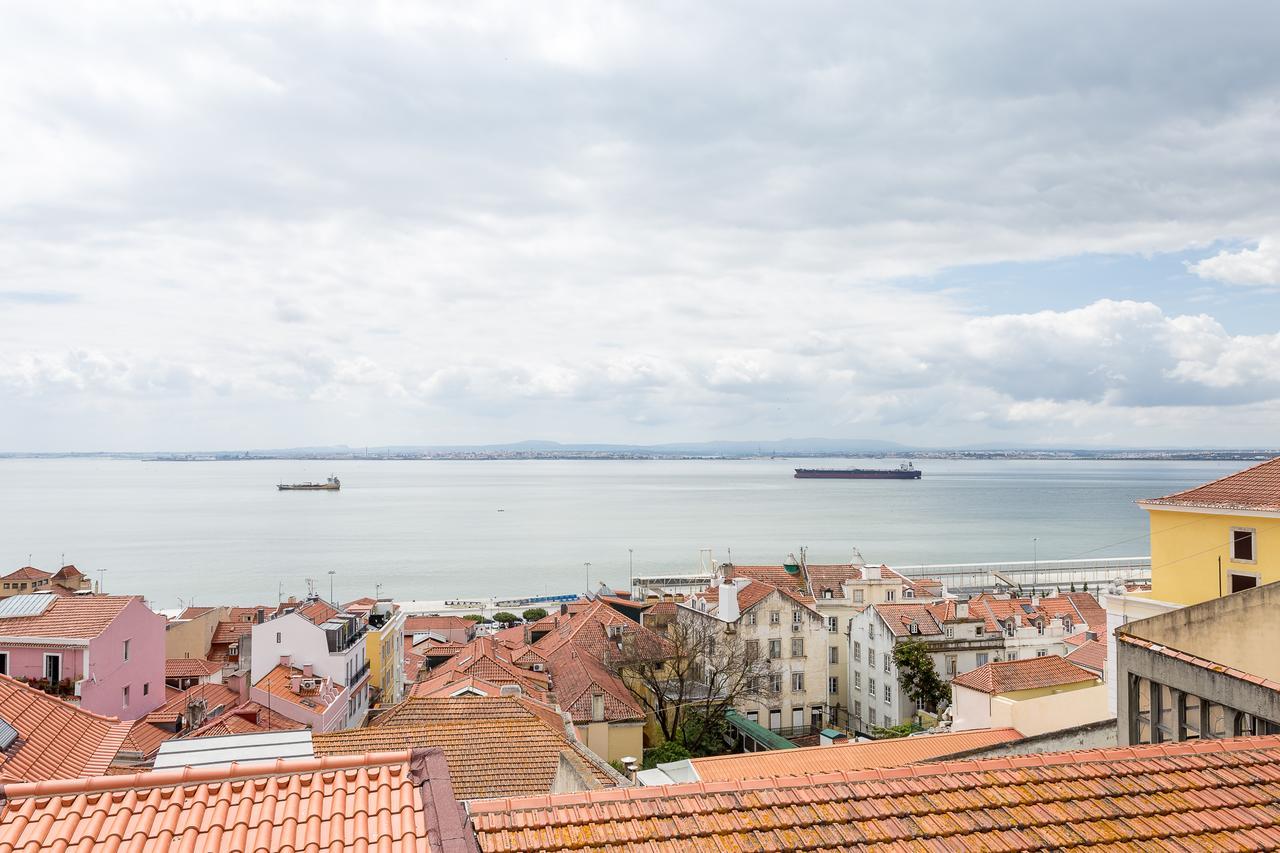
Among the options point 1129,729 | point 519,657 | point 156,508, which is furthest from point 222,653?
point 156,508

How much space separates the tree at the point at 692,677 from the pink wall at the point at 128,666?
15.7 metres

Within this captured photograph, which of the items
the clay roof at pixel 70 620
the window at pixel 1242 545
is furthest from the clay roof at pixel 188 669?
the window at pixel 1242 545

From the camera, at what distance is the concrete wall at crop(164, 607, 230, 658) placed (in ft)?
136

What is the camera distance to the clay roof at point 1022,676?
62.3 feet

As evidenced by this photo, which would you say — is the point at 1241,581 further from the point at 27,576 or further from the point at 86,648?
the point at 27,576

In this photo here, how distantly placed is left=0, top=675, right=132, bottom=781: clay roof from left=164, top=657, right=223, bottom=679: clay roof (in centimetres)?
2105

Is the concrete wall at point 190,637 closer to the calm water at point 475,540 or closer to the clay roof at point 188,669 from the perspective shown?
the clay roof at point 188,669

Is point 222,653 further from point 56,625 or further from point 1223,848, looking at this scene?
point 1223,848

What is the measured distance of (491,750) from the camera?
52.6 feet

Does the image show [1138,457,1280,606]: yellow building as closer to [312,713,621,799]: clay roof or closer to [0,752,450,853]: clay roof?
[312,713,621,799]: clay roof

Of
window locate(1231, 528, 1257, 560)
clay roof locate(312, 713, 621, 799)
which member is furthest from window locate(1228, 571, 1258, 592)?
clay roof locate(312, 713, 621, 799)

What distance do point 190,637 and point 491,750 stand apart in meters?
33.0

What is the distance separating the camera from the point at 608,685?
29.7m

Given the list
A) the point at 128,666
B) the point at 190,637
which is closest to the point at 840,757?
the point at 128,666
